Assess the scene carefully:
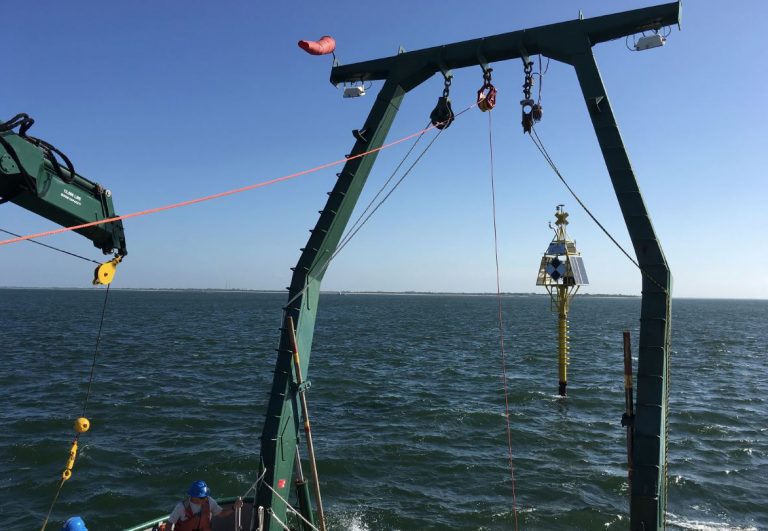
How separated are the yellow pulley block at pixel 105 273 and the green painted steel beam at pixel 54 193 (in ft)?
1.71

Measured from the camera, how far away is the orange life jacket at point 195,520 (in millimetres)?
9977

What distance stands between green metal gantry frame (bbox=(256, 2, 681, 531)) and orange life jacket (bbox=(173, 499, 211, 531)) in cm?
105

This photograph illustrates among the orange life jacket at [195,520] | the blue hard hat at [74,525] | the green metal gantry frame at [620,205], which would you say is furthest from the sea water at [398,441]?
the blue hard hat at [74,525]

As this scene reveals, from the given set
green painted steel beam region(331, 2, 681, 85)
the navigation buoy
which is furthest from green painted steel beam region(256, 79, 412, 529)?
the navigation buoy

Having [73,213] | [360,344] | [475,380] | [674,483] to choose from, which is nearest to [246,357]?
[360,344]

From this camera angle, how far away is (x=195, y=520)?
1004 centimetres

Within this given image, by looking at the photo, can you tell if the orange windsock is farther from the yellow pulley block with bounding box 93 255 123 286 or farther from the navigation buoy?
the navigation buoy

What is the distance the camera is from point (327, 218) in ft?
36.0

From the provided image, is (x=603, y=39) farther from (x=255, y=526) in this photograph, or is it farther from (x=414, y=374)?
(x=414, y=374)

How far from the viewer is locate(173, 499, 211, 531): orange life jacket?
998 centimetres

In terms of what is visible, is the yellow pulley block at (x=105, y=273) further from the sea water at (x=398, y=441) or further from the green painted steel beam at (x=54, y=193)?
the sea water at (x=398, y=441)

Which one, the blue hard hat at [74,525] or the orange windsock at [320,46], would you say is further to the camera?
the orange windsock at [320,46]

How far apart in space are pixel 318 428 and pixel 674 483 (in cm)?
1454

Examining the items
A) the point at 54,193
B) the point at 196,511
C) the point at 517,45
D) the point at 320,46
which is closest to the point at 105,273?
the point at 54,193
